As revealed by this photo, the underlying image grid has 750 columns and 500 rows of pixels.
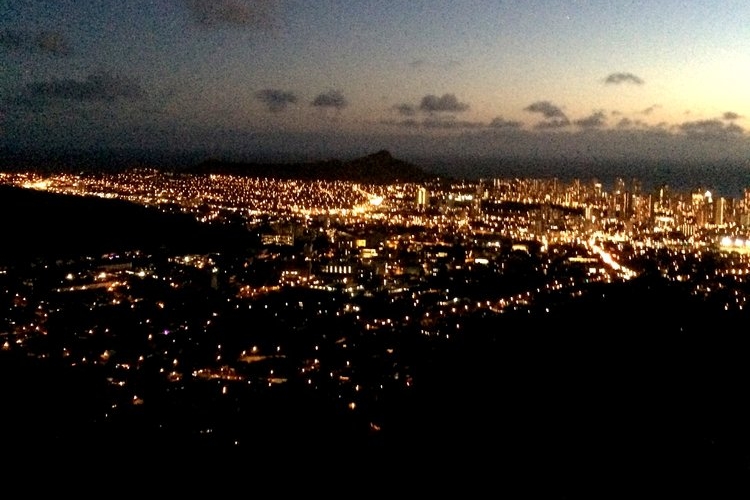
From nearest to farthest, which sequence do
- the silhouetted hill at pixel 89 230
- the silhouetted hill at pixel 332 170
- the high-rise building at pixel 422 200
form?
the silhouetted hill at pixel 89 230 → the high-rise building at pixel 422 200 → the silhouetted hill at pixel 332 170

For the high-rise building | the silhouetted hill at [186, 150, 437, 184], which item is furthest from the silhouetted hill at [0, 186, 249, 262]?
the silhouetted hill at [186, 150, 437, 184]

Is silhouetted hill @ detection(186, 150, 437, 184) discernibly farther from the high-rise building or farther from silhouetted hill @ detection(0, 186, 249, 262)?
silhouetted hill @ detection(0, 186, 249, 262)

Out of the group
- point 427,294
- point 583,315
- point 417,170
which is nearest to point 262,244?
point 427,294

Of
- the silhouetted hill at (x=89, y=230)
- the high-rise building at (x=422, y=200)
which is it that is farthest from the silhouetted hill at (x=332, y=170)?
the silhouetted hill at (x=89, y=230)

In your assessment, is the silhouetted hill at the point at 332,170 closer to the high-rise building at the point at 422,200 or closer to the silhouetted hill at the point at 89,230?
the high-rise building at the point at 422,200

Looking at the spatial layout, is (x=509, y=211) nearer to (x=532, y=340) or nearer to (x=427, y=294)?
(x=427, y=294)

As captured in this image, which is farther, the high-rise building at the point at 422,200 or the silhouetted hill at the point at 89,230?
the high-rise building at the point at 422,200
